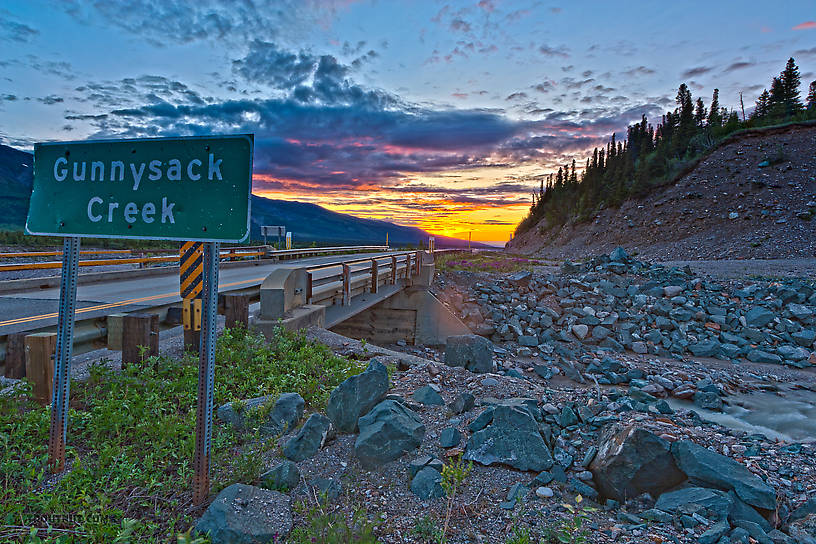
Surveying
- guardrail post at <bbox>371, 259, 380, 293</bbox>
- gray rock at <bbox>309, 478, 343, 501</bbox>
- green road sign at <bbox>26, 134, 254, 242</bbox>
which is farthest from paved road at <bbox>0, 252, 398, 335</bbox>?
gray rock at <bbox>309, 478, 343, 501</bbox>

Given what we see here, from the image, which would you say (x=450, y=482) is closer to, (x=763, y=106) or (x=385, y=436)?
(x=385, y=436)

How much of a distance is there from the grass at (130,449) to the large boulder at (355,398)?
2.14 feet

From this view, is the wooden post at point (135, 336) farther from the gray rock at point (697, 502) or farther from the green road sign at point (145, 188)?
the gray rock at point (697, 502)

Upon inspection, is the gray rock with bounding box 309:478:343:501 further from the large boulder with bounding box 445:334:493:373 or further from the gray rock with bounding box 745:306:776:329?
the gray rock with bounding box 745:306:776:329

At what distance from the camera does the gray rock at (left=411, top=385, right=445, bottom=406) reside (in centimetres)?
551

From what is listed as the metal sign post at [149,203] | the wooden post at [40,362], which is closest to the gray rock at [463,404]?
the metal sign post at [149,203]

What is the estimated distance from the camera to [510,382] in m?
6.73

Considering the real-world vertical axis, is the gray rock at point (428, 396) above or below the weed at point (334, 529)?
above

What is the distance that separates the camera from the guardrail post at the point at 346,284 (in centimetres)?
1174

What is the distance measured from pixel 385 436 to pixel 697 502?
2653 millimetres

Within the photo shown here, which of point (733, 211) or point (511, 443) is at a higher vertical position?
point (733, 211)

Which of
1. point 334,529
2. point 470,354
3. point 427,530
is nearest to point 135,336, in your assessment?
point 334,529

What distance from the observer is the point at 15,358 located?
4828 millimetres

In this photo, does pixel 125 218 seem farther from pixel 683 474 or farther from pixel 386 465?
pixel 683 474
